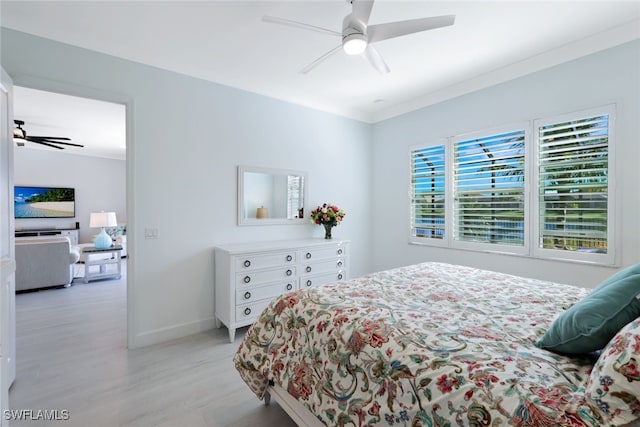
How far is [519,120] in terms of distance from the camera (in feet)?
9.90

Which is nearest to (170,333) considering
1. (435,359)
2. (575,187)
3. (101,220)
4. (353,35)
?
(435,359)

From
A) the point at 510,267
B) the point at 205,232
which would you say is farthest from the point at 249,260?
the point at 510,267

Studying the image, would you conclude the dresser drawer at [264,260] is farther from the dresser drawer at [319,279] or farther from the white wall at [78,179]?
the white wall at [78,179]

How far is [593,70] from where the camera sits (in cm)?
256

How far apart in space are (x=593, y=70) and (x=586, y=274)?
1.81 m

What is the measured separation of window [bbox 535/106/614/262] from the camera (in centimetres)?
253

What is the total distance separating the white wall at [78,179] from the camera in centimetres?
710

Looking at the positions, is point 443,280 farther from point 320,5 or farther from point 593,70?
point 593,70

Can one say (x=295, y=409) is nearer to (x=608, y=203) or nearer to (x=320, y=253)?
(x=320, y=253)

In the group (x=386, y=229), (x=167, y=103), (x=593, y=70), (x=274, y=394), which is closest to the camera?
(x=274, y=394)

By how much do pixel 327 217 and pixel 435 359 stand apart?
9.05ft

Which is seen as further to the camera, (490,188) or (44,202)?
(44,202)

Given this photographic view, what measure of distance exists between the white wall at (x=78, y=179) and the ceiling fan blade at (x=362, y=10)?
288 inches

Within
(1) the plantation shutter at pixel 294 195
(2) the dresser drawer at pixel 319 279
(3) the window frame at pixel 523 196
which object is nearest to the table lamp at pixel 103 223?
(1) the plantation shutter at pixel 294 195
